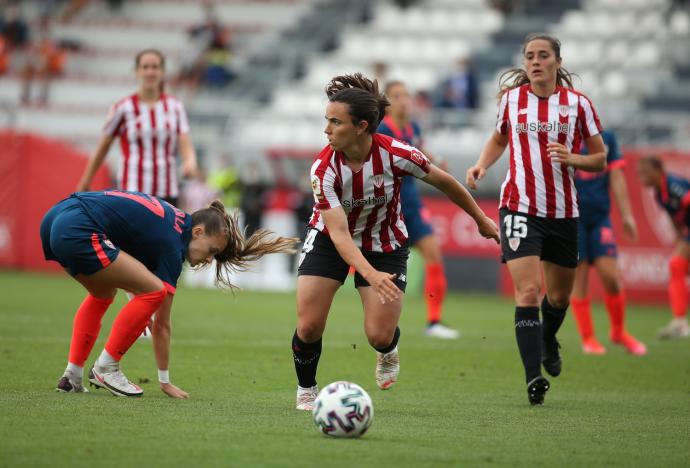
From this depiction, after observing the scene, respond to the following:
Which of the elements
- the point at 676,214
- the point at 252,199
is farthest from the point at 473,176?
the point at 252,199

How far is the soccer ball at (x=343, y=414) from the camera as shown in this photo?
5750 millimetres

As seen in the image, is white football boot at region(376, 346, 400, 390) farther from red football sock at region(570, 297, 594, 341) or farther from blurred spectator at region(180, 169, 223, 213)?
blurred spectator at region(180, 169, 223, 213)

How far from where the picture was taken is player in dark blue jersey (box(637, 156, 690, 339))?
12.1 metres

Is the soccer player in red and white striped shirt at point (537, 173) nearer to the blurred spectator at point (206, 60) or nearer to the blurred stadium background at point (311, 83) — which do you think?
the blurred stadium background at point (311, 83)

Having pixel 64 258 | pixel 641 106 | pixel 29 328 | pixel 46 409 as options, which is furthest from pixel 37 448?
pixel 641 106

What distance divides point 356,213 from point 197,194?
1477 cm

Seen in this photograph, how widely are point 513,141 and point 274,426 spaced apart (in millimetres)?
2712

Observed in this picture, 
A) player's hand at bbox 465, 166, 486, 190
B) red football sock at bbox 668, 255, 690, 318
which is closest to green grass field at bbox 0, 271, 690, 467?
red football sock at bbox 668, 255, 690, 318

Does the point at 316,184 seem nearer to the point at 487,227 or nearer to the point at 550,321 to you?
the point at 487,227

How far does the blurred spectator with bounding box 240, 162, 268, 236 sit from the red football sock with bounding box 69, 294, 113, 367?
12824 mm

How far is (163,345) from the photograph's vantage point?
705 cm

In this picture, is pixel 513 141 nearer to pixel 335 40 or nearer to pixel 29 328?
pixel 29 328

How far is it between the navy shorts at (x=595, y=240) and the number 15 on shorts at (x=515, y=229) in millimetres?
3374

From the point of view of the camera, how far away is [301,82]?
82.7 ft
